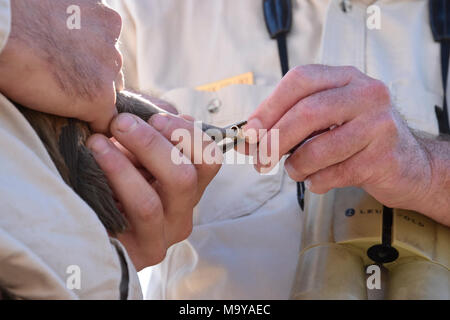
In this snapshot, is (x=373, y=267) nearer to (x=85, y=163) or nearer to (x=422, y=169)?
(x=422, y=169)

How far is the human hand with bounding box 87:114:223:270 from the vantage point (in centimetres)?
106

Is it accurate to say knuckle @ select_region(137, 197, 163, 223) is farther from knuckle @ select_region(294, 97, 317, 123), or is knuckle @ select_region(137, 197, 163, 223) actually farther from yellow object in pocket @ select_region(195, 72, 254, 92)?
yellow object in pocket @ select_region(195, 72, 254, 92)

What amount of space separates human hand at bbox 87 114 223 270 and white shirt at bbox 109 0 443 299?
36 cm

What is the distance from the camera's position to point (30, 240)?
782 mm

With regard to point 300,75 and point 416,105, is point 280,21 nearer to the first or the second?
point 416,105

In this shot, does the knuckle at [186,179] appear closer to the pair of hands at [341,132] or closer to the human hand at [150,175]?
the human hand at [150,175]

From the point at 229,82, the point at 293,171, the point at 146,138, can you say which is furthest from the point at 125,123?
the point at 229,82

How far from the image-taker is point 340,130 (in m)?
1.18

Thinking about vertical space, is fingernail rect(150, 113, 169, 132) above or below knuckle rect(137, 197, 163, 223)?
above

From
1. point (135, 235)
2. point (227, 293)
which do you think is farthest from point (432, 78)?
point (135, 235)

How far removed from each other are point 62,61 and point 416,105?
1.02 meters

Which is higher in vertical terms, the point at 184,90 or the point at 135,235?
the point at 184,90

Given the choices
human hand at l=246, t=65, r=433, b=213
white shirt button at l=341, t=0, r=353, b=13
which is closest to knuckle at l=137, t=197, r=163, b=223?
human hand at l=246, t=65, r=433, b=213
